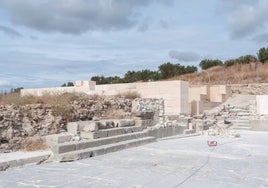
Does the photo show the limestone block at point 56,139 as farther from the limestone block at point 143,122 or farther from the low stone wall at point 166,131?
the low stone wall at point 166,131

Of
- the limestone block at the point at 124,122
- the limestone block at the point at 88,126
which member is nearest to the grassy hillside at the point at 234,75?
the limestone block at the point at 124,122

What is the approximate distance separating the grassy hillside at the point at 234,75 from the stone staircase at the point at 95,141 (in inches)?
1163

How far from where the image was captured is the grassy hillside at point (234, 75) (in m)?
41.7

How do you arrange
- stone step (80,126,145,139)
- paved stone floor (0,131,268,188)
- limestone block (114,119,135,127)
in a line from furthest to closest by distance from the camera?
limestone block (114,119,135,127) → stone step (80,126,145,139) → paved stone floor (0,131,268,188)

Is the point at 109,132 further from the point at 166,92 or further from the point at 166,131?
the point at 166,92

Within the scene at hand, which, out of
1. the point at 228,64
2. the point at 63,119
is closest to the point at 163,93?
the point at 63,119

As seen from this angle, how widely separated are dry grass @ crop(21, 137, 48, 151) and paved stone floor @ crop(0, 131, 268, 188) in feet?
3.62

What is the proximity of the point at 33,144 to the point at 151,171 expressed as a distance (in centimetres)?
316

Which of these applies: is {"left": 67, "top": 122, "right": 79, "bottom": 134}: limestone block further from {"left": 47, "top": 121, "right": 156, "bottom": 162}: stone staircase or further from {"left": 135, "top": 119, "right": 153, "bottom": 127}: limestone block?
{"left": 135, "top": 119, "right": 153, "bottom": 127}: limestone block

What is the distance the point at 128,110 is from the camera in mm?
15359

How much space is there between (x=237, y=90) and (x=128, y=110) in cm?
2029

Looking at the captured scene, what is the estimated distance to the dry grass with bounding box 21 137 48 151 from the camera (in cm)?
890

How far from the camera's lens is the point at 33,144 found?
9.03 m

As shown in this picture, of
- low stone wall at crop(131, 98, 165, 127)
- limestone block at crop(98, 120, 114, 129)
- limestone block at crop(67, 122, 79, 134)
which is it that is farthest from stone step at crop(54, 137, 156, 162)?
low stone wall at crop(131, 98, 165, 127)
